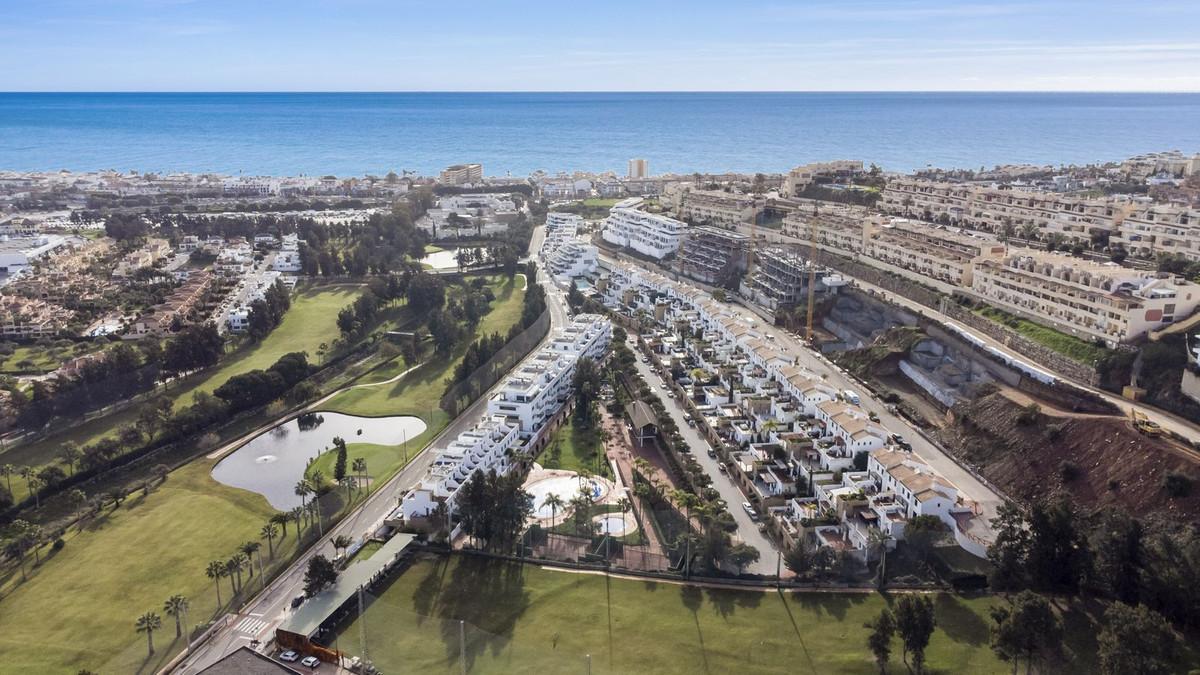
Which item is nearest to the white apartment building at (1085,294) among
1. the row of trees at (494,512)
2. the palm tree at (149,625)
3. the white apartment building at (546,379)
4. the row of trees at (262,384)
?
the white apartment building at (546,379)

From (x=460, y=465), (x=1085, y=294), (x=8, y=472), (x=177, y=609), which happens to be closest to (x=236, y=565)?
(x=177, y=609)

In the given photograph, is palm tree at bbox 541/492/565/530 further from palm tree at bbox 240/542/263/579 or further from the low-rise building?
the low-rise building

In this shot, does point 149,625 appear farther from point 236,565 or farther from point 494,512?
point 494,512

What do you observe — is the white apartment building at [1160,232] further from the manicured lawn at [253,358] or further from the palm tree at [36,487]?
the palm tree at [36,487]

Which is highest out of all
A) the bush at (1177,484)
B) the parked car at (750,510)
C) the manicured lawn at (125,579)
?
the bush at (1177,484)

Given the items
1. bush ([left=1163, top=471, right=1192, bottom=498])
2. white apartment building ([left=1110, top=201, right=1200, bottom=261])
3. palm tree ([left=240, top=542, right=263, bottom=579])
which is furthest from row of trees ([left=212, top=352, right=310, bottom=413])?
white apartment building ([left=1110, top=201, right=1200, bottom=261])

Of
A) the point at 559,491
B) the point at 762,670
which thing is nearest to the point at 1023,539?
the point at 762,670

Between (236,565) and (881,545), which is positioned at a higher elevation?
(881,545)
